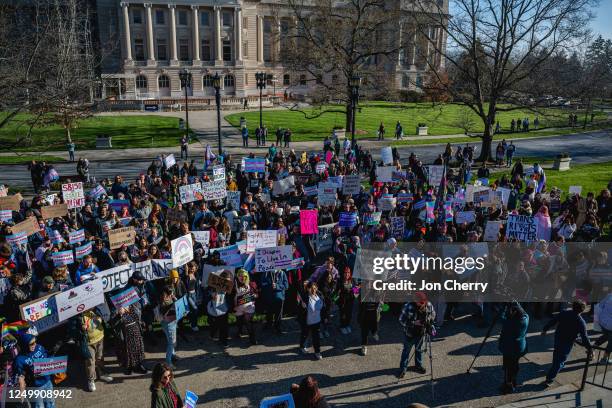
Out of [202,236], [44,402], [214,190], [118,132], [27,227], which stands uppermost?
[118,132]

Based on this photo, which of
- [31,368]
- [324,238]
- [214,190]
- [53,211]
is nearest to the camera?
[31,368]

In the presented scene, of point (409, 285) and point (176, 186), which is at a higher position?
point (176, 186)

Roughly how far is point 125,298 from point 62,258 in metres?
3.02

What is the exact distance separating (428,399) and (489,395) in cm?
114

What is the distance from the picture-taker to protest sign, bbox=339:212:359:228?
1411cm

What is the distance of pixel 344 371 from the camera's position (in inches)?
368

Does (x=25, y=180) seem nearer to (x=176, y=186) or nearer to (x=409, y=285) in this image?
(x=176, y=186)

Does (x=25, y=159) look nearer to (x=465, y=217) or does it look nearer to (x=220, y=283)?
(x=220, y=283)

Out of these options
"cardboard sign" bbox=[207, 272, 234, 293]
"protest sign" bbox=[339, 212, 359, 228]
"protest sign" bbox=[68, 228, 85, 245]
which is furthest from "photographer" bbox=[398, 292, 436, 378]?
"protest sign" bbox=[68, 228, 85, 245]

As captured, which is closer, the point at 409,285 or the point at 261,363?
the point at 261,363

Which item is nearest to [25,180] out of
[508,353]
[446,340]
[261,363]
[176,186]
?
[176,186]

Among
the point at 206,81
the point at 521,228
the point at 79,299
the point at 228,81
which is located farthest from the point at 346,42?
the point at 206,81

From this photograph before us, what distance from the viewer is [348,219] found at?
14.1 metres

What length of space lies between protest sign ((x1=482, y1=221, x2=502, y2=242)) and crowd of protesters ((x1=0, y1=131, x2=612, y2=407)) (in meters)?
0.29
